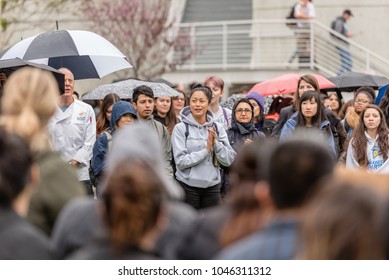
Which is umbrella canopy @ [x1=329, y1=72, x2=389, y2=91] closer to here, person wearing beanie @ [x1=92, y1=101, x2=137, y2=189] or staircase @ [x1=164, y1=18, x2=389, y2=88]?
person wearing beanie @ [x1=92, y1=101, x2=137, y2=189]

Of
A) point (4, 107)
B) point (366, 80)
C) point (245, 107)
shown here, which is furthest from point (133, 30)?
point (4, 107)

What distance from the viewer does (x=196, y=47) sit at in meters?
28.7

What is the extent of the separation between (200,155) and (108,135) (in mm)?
1041

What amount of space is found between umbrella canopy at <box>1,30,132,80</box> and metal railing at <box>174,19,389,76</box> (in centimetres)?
1336

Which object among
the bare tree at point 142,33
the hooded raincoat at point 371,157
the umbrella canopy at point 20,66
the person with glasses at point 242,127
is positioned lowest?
the hooded raincoat at point 371,157

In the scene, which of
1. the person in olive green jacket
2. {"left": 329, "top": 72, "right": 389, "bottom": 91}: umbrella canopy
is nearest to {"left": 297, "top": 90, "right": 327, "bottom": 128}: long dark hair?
{"left": 329, "top": 72, "right": 389, "bottom": 91}: umbrella canopy

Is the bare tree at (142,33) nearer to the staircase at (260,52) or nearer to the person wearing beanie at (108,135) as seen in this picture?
the staircase at (260,52)

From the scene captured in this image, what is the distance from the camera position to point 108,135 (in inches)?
453

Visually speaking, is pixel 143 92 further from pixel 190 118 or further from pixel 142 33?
pixel 142 33

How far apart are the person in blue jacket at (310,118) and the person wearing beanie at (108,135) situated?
75.6 inches

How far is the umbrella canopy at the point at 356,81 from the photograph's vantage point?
1842 cm

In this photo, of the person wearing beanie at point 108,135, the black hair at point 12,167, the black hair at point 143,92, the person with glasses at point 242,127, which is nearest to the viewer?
the black hair at point 12,167

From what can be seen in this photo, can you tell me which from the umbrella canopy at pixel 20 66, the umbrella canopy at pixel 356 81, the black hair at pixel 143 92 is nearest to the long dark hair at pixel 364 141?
the black hair at pixel 143 92

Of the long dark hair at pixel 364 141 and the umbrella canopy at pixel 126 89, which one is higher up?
the umbrella canopy at pixel 126 89
